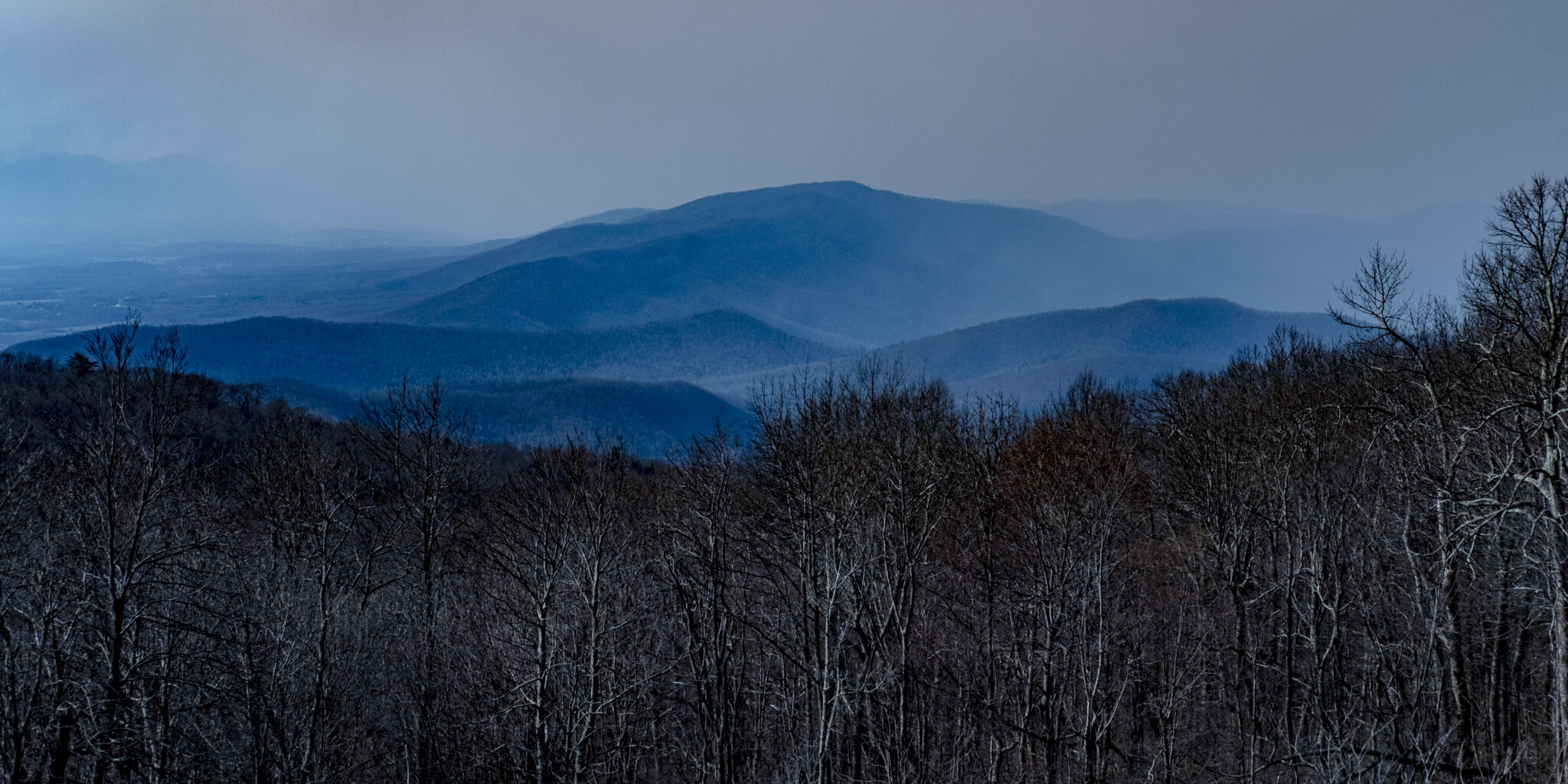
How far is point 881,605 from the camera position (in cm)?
2384

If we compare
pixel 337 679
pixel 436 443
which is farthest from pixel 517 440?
pixel 337 679

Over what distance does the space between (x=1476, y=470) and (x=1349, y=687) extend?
6.04 metres

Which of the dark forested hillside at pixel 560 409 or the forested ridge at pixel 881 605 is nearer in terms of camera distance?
the forested ridge at pixel 881 605

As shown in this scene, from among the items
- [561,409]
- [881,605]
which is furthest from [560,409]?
[881,605]

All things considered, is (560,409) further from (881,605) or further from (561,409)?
(881,605)

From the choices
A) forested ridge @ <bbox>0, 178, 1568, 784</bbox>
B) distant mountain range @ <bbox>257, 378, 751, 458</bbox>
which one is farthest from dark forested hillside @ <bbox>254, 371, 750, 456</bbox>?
forested ridge @ <bbox>0, 178, 1568, 784</bbox>

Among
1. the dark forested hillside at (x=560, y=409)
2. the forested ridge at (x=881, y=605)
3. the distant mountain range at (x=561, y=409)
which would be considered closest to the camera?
the forested ridge at (x=881, y=605)

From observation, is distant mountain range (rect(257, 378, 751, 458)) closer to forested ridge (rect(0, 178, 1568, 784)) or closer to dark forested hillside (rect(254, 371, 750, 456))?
dark forested hillside (rect(254, 371, 750, 456))

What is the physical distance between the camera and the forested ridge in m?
16.8

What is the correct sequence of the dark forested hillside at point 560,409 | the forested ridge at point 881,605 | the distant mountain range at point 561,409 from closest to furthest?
the forested ridge at point 881,605 < the dark forested hillside at point 560,409 < the distant mountain range at point 561,409

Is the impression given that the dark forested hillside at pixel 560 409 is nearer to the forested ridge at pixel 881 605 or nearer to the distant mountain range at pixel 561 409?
the distant mountain range at pixel 561 409

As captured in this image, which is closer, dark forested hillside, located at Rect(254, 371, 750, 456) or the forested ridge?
the forested ridge

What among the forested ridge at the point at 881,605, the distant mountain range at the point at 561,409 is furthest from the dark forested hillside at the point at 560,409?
the forested ridge at the point at 881,605

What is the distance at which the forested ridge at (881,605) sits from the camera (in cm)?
1680
